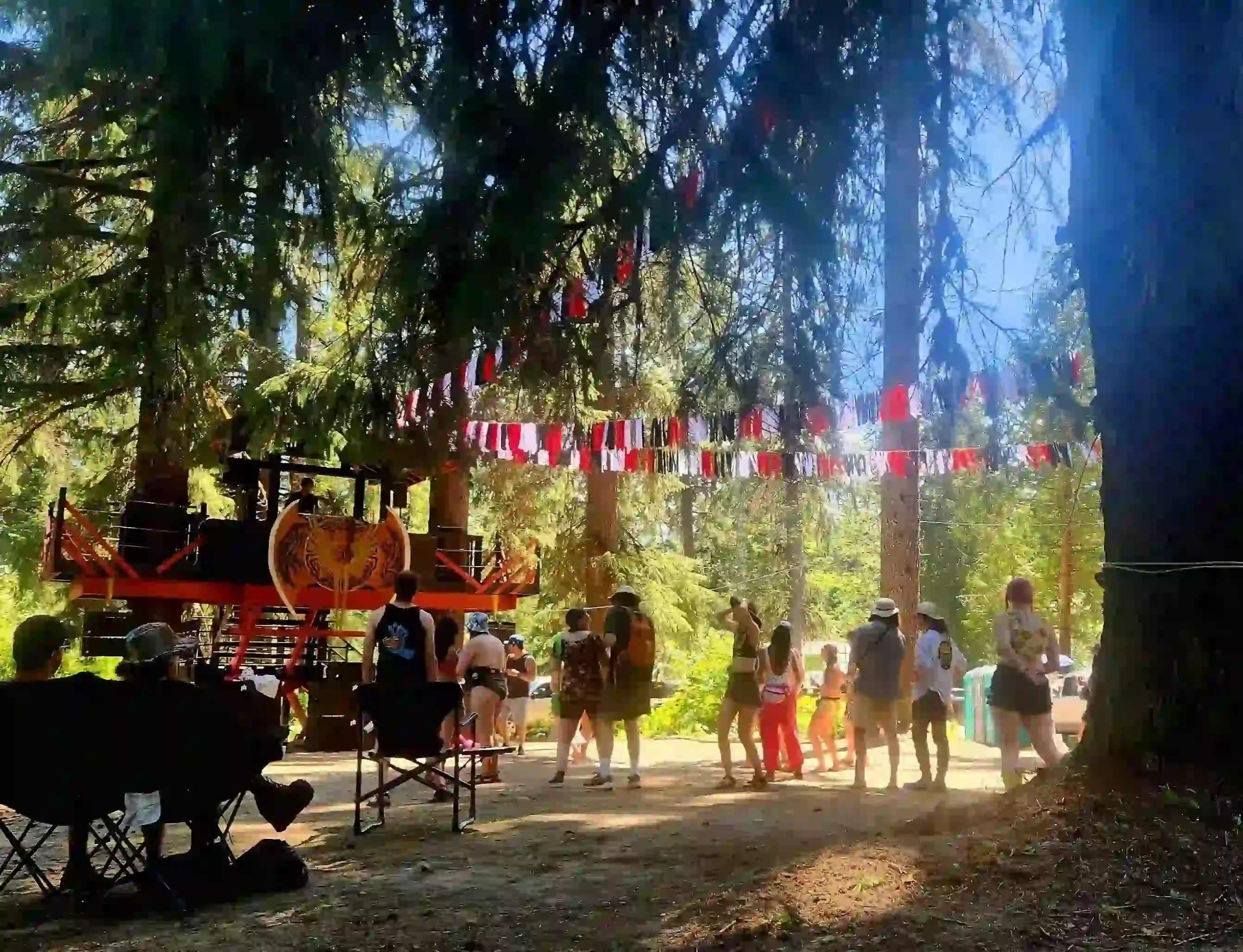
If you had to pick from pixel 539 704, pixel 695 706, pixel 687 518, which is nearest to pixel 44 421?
pixel 695 706

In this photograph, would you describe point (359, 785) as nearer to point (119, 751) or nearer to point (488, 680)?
point (119, 751)

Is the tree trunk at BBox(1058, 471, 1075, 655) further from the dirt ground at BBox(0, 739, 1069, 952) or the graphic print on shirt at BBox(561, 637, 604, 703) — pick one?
the dirt ground at BBox(0, 739, 1069, 952)

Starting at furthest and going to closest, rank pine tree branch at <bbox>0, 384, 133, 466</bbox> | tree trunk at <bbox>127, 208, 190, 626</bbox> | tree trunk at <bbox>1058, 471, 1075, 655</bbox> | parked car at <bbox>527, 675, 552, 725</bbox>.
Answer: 1. parked car at <bbox>527, 675, 552, 725</bbox>
2. tree trunk at <bbox>1058, 471, 1075, 655</bbox>
3. pine tree branch at <bbox>0, 384, 133, 466</bbox>
4. tree trunk at <bbox>127, 208, 190, 626</bbox>

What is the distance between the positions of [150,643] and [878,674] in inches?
216

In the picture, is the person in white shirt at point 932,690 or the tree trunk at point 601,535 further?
the tree trunk at point 601,535

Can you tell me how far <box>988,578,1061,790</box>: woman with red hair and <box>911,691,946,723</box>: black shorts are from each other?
3.08 feet

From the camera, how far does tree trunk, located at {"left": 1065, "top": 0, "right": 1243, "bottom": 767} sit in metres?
4.63

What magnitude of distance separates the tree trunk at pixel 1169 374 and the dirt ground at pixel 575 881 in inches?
43.2

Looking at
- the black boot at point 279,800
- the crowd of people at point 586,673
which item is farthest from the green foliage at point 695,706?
the black boot at point 279,800

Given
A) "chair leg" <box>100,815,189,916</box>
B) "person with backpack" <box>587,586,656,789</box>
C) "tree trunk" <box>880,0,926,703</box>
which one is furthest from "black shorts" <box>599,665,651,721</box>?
"chair leg" <box>100,815,189,916</box>

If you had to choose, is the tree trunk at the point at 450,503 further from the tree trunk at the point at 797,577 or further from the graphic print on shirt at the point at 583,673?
the tree trunk at the point at 797,577

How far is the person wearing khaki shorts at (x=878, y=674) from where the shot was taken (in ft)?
28.4

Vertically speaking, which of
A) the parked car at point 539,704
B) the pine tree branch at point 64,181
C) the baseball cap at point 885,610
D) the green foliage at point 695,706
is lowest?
the parked car at point 539,704

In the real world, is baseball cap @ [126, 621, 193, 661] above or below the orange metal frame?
below
